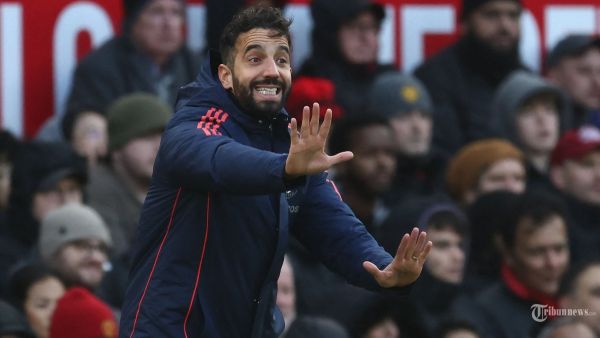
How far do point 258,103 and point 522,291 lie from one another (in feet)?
11.6

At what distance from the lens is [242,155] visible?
18.2ft

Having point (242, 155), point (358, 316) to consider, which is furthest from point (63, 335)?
point (242, 155)

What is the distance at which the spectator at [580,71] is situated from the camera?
1178cm

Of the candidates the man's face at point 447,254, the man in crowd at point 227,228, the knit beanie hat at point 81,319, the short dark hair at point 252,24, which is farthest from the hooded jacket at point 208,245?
the man's face at point 447,254

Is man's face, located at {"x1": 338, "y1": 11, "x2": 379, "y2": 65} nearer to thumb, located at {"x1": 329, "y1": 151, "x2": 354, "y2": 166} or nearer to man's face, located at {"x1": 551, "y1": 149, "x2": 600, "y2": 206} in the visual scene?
man's face, located at {"x1": 551, "y1": 149, "x2": 600, "y2": 206}

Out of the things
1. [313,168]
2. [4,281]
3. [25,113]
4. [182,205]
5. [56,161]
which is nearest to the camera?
[313,168]

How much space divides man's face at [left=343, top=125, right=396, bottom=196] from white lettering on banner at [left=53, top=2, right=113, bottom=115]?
5.79ft

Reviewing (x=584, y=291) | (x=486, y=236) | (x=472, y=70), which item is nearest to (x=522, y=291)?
(x=584, y=291)

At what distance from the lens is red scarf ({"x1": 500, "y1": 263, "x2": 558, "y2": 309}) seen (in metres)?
9.07

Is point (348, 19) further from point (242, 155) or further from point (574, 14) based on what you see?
point (242, 155)

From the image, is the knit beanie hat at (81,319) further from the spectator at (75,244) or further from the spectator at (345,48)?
the spectator at (345,48)

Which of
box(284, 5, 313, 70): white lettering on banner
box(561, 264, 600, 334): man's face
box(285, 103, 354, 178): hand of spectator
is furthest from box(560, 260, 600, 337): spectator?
box(285, 103, 354, 178): hand of spectator

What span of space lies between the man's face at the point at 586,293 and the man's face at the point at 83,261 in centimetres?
229

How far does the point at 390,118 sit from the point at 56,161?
2.17 m
